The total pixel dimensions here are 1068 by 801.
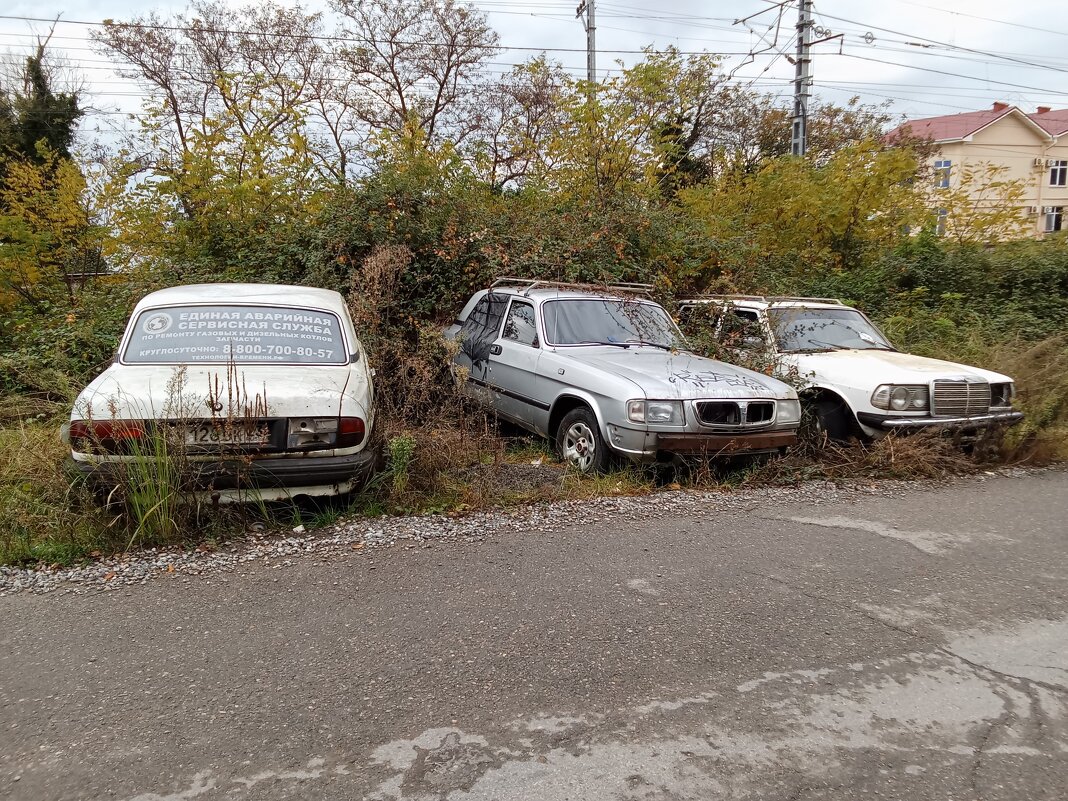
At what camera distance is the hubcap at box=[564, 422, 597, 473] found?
5.96m

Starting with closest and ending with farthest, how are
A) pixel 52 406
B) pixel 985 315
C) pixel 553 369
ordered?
pixel 553 369 < pixel 52 406 < pixel 985 315

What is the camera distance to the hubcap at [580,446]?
596 centimetres

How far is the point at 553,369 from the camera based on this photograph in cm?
641

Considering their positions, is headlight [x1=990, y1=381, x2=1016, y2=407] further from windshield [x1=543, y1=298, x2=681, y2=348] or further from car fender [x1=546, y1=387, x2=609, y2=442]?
car fender [x1=546, y1=387, x2=609, y2=442]

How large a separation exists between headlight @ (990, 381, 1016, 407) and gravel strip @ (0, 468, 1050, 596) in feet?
4.50

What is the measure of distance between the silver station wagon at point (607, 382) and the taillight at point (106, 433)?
273 centimetres

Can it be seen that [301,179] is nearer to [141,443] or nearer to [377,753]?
[141,443]

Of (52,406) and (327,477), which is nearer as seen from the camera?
(327,477)

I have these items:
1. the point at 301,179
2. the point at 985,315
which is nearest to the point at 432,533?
the point at 301,179

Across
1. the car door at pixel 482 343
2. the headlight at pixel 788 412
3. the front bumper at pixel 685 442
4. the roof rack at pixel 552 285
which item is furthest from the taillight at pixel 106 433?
the headlight at pixel 788 412

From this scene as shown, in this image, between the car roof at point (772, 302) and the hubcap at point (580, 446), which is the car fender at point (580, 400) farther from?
the car roof at point (772, 302)

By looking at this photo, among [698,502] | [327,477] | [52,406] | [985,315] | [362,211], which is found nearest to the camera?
[327,477]

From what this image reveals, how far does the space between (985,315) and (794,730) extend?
10.8 m

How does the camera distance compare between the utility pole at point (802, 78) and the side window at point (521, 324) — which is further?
the utility pole at point (802, 78)
